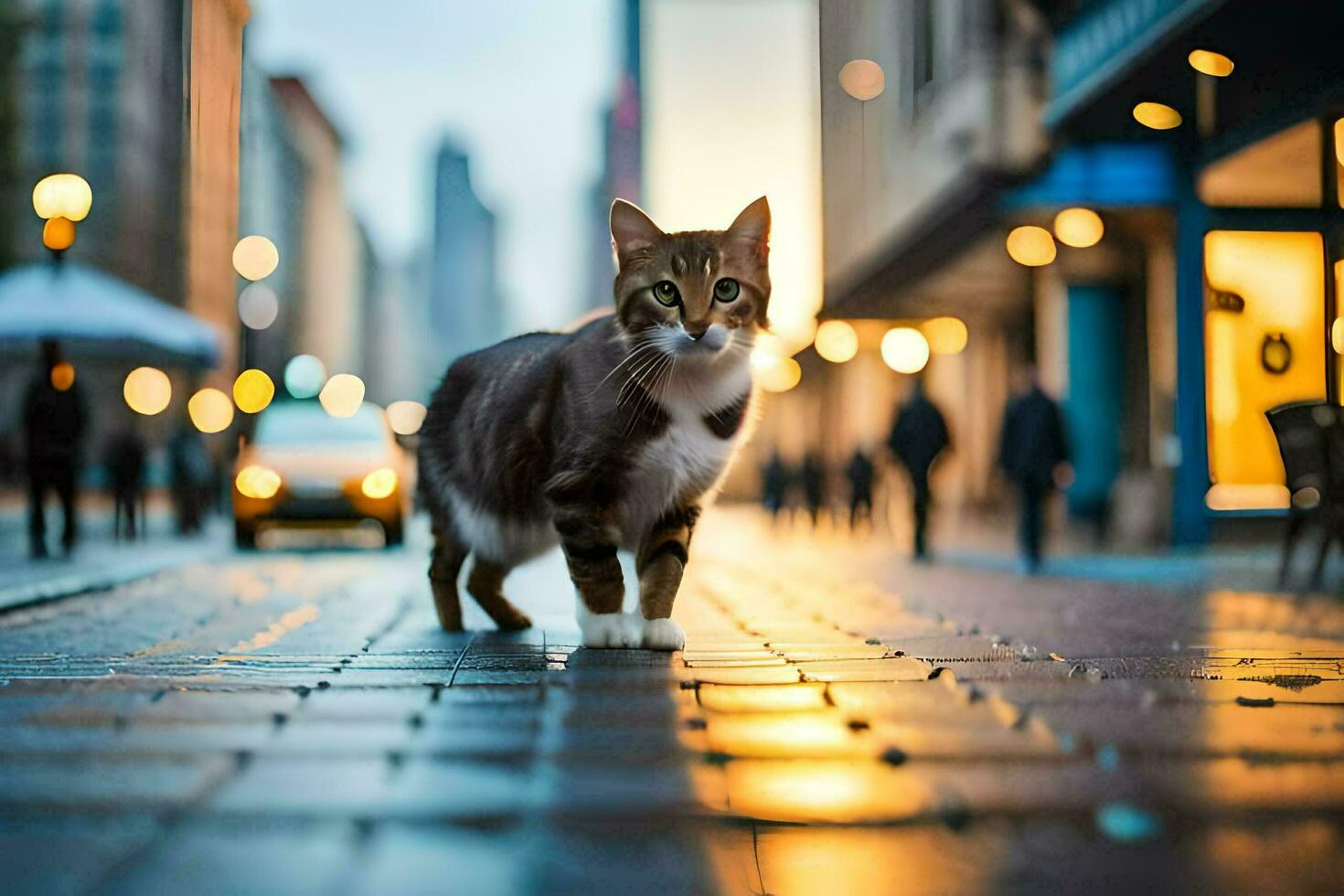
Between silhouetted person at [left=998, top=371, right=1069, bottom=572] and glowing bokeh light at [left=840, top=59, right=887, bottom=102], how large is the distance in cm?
1452

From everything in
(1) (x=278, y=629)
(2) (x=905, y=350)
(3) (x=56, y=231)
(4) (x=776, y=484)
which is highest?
(3) (x=56, y=231)

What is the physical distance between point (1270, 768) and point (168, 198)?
61.8m

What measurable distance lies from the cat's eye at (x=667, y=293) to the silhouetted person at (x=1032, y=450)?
315 inches

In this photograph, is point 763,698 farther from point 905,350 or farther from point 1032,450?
point 905,350

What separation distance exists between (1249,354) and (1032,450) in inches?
178

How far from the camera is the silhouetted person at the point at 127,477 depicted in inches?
720

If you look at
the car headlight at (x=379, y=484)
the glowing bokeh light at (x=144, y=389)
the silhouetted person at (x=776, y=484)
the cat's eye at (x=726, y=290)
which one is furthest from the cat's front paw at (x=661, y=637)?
the glowing bokeh light at (x=144, y=389)

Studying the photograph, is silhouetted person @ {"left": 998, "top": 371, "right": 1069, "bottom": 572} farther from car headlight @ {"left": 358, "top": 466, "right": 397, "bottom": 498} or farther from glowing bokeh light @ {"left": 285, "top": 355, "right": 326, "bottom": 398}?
glowing bokeh light @ {"left": 285, "top": 355, "right": 326, "bottom": 398}

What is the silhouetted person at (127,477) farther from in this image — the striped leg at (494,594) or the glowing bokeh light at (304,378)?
the glowing bokeh light at (304,378)

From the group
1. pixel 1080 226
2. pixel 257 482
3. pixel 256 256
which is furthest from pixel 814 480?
pixel 256 256

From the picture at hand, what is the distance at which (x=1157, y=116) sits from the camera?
45.8ft

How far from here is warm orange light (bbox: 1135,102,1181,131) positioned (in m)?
13.6

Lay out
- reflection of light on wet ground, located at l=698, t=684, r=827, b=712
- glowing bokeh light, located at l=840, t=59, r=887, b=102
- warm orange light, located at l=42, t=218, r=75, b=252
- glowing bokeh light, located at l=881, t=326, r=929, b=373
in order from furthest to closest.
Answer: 1. glowing bokeh light, located at l=840, t=59, r=887, b=102
2. glowing bokeh light, located at l=881, t=326, r=929, b=373
3. warm orange light, located at l=42, t=218, r=75, b=252
4. reflection of light on wet ground, located at l=698, t=684, r=827, b=712

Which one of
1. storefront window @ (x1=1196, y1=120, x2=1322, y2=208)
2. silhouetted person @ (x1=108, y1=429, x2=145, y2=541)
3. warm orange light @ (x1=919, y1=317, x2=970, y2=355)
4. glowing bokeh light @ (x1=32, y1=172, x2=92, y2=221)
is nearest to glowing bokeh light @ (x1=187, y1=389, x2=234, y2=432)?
warm orange light @ (x1=919, y1=317, x2=970, y2=355)
